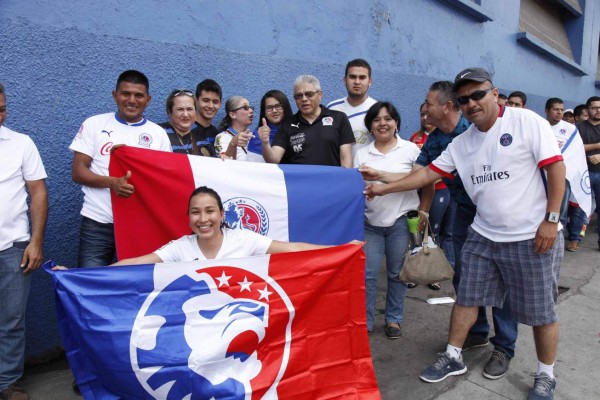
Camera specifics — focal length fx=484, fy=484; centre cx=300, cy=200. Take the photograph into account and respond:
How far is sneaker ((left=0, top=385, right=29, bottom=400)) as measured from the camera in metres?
2.89

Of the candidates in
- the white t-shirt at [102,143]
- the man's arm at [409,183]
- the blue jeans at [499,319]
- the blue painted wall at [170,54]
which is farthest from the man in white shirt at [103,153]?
the blue jeans at [499,319]

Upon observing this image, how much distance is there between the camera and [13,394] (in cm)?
291

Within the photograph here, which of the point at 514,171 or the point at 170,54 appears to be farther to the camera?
the point at 170,54

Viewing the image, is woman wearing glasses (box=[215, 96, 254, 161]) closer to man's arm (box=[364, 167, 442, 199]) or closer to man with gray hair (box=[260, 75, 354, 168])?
man with gray hair (box=[260, 75, 354, 168])

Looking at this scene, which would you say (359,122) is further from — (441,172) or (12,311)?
(12,311)

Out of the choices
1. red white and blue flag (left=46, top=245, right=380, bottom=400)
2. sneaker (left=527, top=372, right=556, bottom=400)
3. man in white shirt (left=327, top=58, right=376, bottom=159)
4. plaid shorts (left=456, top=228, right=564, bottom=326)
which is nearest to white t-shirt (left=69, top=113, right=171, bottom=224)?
red white and blue flag (left=46, top=245, right=380, bottom=400)

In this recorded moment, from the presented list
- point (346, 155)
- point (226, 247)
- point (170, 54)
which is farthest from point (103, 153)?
point (346, 155)

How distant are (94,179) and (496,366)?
2833mm

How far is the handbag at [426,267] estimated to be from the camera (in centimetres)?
337

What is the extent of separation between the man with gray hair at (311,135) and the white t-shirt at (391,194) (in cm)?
19

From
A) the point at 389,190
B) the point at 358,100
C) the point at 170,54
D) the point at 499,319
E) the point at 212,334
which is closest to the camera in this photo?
the point at 212,334

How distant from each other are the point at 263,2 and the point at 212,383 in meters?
3.62

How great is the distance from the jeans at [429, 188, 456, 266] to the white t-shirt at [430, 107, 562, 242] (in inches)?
69.8

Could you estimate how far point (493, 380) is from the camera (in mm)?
3154
